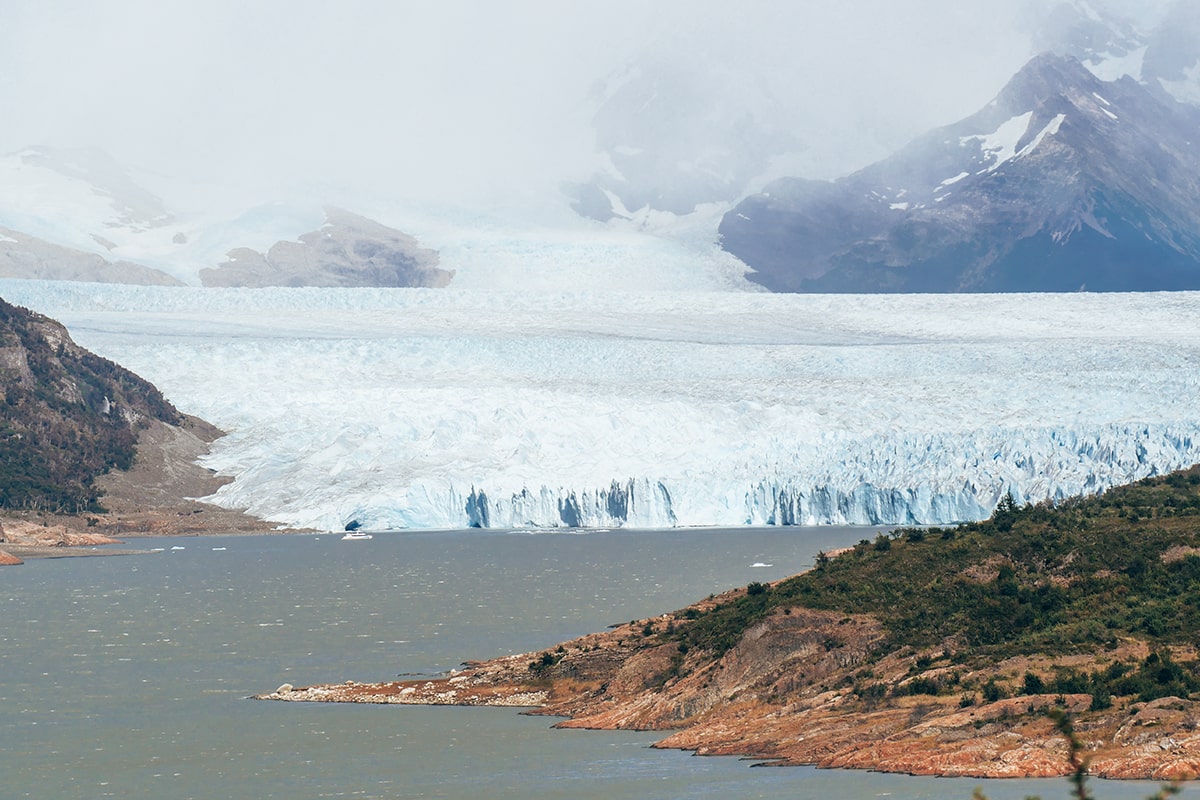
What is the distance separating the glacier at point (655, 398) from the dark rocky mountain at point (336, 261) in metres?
44.3

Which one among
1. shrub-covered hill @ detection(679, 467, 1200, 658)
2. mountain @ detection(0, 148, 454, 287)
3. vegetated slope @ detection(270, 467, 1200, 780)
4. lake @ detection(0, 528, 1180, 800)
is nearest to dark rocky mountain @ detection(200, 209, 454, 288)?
mountain @ detection(0, 148, 454, 287)

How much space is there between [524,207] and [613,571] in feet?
369

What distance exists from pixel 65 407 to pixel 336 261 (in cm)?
6476

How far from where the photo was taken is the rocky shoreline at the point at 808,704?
72.9ft

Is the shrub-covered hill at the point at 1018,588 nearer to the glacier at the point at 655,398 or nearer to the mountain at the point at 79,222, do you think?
the glacier at the point at 655,398

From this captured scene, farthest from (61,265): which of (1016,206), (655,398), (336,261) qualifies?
(1016,206)

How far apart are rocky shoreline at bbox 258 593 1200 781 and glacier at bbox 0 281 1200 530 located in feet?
137

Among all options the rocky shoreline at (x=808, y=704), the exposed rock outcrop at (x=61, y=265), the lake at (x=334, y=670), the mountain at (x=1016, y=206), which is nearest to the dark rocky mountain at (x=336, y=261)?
the exposed rock outcrop at (x=61, y=265)

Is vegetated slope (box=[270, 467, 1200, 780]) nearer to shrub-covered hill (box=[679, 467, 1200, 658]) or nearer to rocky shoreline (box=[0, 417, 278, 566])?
shrub-covered hill (box=[679, 467, 1200, 658])

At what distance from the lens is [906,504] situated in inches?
2975

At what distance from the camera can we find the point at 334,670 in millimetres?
35375

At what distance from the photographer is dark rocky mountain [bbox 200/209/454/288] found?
158000 mm

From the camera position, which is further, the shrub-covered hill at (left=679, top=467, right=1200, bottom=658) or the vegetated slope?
the shrub-covered hill at (left=679, top=467, right=1200, bottom=658)

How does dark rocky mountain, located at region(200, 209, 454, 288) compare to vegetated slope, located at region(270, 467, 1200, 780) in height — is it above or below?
above
